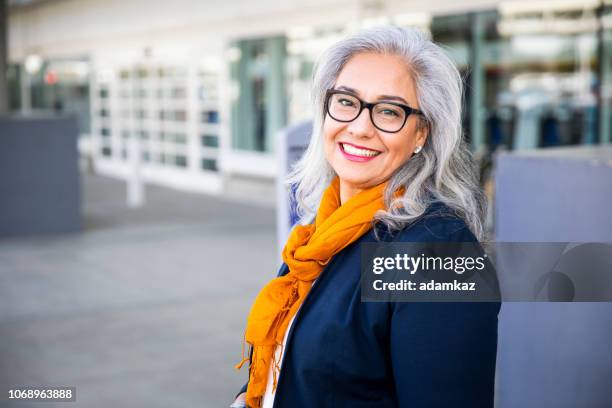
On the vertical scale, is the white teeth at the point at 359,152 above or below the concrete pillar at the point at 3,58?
below

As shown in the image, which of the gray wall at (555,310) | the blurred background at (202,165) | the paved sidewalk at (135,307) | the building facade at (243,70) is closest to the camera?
the gray wall at (555,310)

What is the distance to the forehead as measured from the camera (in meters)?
2.15

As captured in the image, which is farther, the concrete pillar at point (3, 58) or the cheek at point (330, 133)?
the concrete pillar at point (3, 58)

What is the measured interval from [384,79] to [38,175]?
10.5 m

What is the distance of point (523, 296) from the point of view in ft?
9.52

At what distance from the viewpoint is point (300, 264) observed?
2188mm

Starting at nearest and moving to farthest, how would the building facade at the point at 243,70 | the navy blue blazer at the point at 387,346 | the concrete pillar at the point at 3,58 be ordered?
1. the navy blue blazer at the point at 387,346
2. the building facade at the point at 243,70
3. the concrete pillar at the point at 3,58

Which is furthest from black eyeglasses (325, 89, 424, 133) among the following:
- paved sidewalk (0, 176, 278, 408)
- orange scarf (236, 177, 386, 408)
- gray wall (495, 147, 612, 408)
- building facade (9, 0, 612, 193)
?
building facade (9, 0, 612, 193)

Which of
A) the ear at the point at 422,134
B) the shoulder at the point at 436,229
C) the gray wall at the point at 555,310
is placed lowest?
the gray wall at the point at 555,310

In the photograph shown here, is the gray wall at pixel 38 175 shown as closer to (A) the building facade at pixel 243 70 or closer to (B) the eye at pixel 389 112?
(A) the building facade at pixel 243 70

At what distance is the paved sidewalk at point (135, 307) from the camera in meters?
5.68

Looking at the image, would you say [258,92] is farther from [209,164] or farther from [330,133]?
[330,133]

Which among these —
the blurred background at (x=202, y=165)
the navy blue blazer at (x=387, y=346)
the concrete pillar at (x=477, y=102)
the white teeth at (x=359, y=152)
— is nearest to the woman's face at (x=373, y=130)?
the white teeth at (x=359, y=152)

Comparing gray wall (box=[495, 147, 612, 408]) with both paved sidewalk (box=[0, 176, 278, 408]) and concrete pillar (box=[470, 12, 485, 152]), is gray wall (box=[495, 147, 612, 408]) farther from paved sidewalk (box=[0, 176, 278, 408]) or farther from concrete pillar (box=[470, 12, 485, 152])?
concrete pillar (box=[470, 12, 485, 152])
